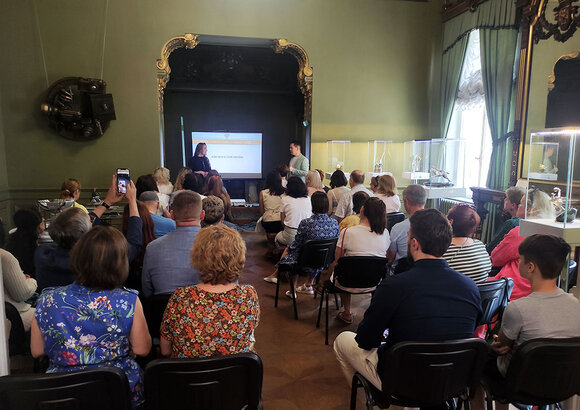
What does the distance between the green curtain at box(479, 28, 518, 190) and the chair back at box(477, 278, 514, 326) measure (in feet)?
11.3

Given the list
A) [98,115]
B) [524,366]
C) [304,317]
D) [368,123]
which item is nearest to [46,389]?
[524,366]

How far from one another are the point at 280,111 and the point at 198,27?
4.30 m

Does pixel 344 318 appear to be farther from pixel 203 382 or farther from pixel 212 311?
pixel 203 382

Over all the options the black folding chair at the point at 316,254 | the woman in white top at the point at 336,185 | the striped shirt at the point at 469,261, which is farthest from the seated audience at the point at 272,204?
the striped shirt at the point at 469,261

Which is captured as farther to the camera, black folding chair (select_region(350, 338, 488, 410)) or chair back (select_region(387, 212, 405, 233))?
chair back (select_region(387, 212, 405, 233))

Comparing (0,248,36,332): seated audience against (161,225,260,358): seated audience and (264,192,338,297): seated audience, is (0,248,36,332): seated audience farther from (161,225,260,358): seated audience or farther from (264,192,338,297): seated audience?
(264,192,338,297): seated audience

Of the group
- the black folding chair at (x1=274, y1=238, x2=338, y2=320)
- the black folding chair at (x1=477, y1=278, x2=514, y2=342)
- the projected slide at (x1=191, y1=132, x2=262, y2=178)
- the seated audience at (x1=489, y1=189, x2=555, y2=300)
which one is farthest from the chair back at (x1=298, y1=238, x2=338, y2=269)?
the projected slide at (x1=191, y1=132, x2=262, y2=178)

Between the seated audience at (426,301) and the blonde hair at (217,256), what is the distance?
62 centimetres

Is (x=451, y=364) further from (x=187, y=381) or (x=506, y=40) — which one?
(x=506, y=40)

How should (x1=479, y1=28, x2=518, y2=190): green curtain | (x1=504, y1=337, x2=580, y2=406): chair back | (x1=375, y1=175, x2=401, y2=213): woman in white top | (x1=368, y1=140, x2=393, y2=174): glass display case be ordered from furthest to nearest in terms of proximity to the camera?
1. (x1=368, y1=140, x2=393, y2=174): glass display case
2. (x1=479, y1=28, x2=518, y2=190): green curtain
3. (x1=375, y1=175, x2=401, y2=213): woman in white top
4. (x1=504, y1=337, x2=580, y2=406): chair back

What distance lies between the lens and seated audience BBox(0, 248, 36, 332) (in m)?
2.10

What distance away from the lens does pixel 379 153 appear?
23.1ft

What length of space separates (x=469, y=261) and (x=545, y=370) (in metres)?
0.90

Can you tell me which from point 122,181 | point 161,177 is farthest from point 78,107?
point 122,181
